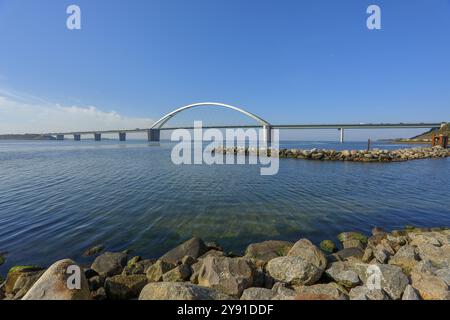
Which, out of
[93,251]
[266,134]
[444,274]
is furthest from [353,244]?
[266,134]

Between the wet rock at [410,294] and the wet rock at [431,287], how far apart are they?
18 cm

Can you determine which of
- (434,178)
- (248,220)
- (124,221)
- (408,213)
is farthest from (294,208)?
(434,178)

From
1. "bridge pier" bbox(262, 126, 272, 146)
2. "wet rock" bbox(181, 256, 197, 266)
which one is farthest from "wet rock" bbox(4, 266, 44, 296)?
"bridge pier" bbox(262, 126, 272, 146)

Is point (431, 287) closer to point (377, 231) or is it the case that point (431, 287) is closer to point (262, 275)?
point (262, 275)

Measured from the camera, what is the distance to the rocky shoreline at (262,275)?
3838 mm

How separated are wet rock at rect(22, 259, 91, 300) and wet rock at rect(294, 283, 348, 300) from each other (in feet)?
12.2

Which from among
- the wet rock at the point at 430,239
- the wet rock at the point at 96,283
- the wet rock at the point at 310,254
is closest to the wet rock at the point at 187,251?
the wet rock at the point at 96,283

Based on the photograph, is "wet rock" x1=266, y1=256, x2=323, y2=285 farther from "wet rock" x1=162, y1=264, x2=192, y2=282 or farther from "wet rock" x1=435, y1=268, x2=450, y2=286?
"wet rock" x1=435, y1=268, x2=450, y2=286

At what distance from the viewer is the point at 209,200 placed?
12031mm

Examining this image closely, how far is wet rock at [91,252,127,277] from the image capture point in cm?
550

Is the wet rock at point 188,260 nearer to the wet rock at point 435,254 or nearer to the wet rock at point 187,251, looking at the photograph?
the wet rock at point 187,251
